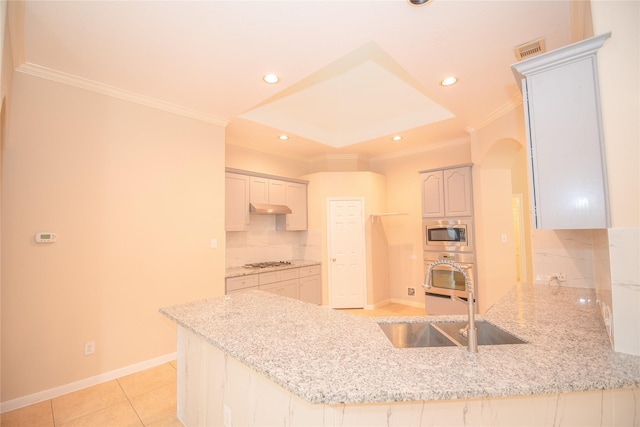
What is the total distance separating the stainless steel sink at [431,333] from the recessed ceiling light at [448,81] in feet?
7.34

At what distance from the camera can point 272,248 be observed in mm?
4910

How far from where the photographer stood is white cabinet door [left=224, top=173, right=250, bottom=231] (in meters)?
3.96

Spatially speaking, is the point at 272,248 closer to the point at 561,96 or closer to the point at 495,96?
the point at 495,96

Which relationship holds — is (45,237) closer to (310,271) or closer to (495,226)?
(310,271)

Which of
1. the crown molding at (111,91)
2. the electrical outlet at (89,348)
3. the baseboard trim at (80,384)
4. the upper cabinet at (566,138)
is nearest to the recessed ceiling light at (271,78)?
the crown molding at (111,91)

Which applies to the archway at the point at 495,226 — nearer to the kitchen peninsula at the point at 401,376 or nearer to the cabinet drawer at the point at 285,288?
the kitchen peninsula at the point at 401,376

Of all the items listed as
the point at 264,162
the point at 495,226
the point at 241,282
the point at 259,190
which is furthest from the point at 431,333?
the point at 264,162

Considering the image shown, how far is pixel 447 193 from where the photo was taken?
4.23m

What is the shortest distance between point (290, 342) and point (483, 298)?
3462mm

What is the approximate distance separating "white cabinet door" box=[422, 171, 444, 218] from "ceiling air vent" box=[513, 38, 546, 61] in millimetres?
2200

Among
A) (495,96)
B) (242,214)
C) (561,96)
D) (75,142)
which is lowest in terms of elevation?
(242,214)

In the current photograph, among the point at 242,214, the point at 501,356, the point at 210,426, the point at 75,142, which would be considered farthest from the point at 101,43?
the point at 501,356

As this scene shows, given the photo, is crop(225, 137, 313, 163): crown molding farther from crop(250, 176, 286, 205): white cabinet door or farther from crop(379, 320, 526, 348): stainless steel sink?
crop(379, 320, 526, 348): stainless steel sink

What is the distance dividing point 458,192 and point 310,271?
Answer: 2.61 m
